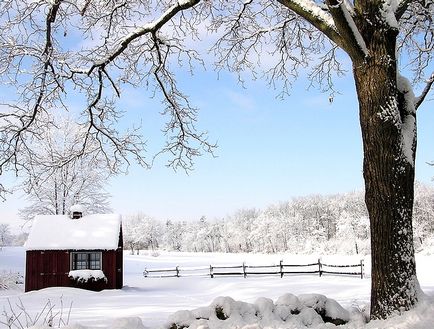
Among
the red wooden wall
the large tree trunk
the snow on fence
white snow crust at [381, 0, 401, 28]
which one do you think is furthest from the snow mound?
the snow on fence

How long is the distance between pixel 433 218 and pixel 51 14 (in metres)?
68.5

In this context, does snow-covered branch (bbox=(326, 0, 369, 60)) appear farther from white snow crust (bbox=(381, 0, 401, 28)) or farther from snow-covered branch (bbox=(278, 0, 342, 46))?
white snow crust (bbox=(381, 0, 401, 28))

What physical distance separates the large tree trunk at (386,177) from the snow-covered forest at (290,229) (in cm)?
5860

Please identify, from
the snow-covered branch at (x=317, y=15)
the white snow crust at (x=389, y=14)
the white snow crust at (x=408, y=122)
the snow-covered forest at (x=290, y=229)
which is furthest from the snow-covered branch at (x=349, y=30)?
the snow-covered forest at (x=290, y=229)

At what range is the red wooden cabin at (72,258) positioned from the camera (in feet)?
77.9

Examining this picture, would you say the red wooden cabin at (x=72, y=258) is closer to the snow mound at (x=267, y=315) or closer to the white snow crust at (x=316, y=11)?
the snow mound at (x=267, y=315)

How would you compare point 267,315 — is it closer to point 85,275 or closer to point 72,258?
point 85,275

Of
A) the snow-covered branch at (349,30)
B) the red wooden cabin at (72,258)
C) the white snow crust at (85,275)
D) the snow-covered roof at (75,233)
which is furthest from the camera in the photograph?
the snow-covered roof at (75,233)

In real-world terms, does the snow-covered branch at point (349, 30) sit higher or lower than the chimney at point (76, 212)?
higher

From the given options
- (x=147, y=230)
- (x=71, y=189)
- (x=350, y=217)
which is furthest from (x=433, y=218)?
(x=147, y=230)

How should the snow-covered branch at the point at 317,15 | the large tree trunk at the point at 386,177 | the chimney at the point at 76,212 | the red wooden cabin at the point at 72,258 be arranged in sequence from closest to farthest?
1. the large tree trunk at the point at 386,177
2. the snow-covered branch at the point at 317,15
3. the red wooden cabin at the point at 72,258
4. the chimney at the point at 76,212

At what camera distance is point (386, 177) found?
625 cm

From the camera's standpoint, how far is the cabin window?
2416 cm

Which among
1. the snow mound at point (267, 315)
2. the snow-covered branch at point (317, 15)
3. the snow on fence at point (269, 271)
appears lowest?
the snow on fence at point (269, 271)
